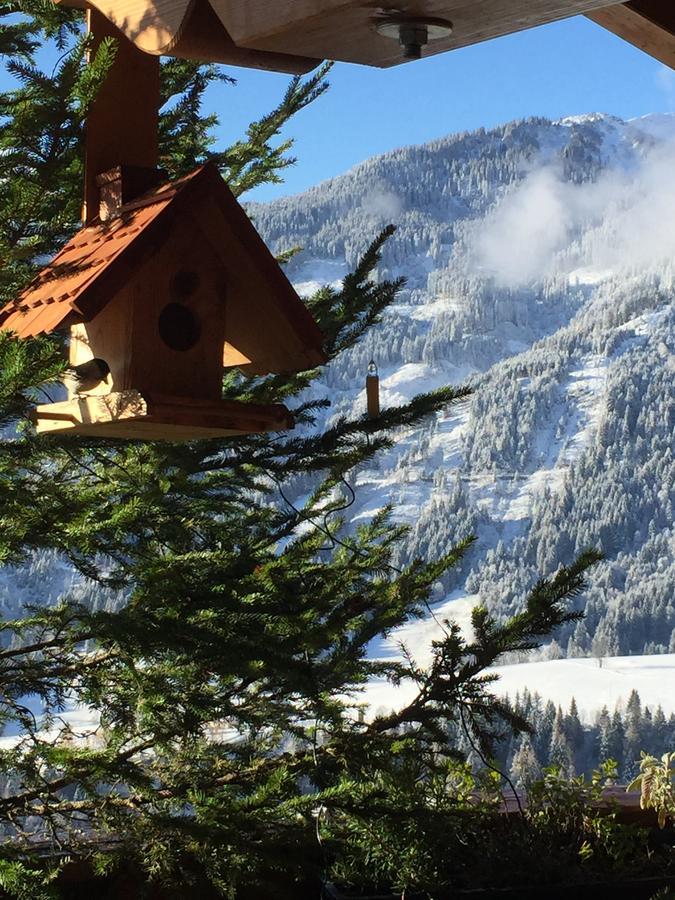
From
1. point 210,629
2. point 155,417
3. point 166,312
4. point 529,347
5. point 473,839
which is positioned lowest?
point 473,839

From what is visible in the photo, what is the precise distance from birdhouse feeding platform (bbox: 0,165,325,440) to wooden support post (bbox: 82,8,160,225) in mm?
25

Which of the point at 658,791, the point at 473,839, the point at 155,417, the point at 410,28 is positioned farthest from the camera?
the point at 658,791

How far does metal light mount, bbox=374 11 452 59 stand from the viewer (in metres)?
0.61

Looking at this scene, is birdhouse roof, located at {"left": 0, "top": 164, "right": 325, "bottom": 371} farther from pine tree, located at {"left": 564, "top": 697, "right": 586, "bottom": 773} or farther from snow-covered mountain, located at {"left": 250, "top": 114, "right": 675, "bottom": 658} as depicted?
snow-covered mountain, located at {"left": 250, "top": 114, "right": 675, "bottom": 658}

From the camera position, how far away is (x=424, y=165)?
6.84m

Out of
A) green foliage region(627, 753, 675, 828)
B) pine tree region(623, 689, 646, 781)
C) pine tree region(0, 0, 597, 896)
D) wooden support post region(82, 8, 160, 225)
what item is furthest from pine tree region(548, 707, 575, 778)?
wooden support post region(82, 8, 160, 225)

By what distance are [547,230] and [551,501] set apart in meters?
1.87

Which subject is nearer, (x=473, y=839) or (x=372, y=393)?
(x=372, y=393)

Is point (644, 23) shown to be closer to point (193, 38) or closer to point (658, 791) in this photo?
point (193, 38)

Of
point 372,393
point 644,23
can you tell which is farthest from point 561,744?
point 644,23

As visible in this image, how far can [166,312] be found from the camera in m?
1.23

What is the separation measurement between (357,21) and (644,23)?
81 centimetres

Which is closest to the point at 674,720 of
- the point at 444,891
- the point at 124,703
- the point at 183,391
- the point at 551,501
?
the point at 551,501

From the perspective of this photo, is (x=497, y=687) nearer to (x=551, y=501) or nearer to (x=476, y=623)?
(x=551, y=501)
